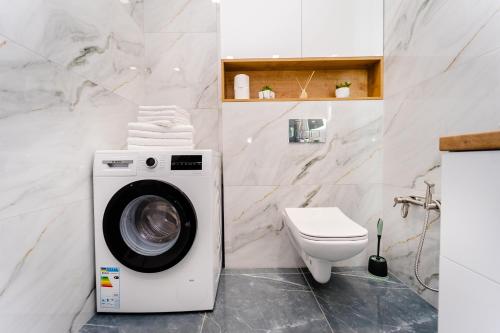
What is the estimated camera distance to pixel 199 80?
196 centimetres

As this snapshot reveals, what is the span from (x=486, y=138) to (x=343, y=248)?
73 centimetres

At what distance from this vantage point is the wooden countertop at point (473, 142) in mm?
509

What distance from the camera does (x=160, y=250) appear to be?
1236 millimetres

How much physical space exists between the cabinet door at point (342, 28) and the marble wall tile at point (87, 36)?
122 cm

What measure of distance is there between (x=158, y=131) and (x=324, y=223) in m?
1.04

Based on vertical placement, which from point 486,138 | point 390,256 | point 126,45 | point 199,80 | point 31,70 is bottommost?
point 390,256

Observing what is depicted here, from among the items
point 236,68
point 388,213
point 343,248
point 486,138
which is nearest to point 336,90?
point 236,68

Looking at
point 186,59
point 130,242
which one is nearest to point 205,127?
point 186,59

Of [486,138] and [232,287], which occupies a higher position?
[486,138]

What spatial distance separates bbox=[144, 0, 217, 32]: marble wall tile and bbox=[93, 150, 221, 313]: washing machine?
49.5 inches

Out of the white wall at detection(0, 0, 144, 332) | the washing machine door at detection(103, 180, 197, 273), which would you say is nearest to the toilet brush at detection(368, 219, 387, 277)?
the washing machine door at detection(103, 180, 197, 273)

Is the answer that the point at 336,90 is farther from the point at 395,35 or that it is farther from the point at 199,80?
the point at 199,80

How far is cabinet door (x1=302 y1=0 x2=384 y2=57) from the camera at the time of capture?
167 cm

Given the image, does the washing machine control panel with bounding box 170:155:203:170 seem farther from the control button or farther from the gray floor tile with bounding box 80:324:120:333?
the gray floor tile with bounding box 80:324:120:333
